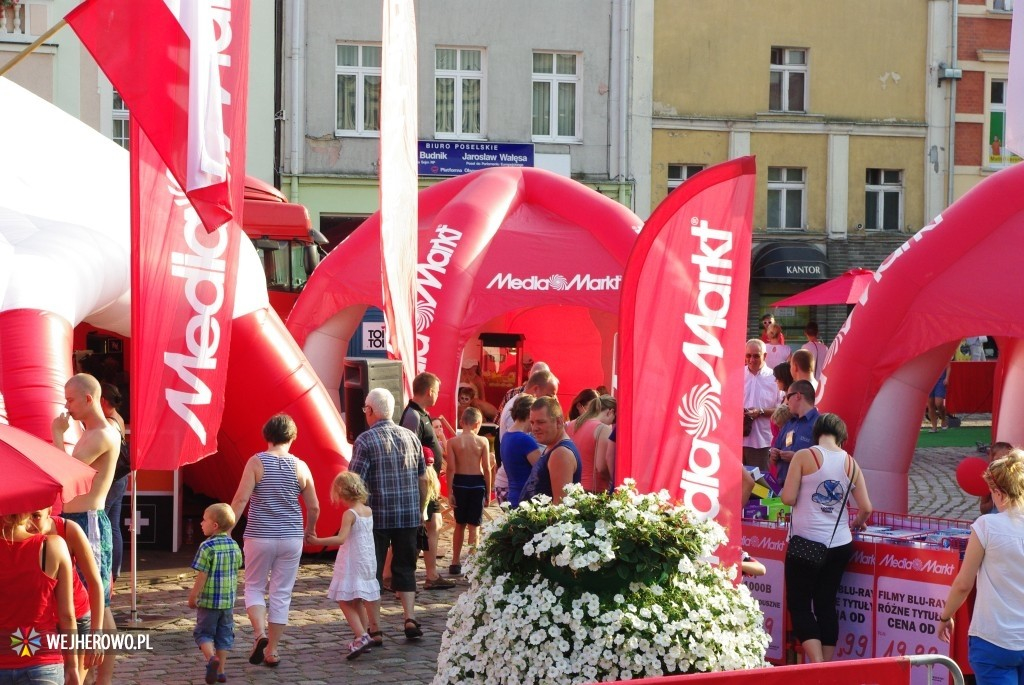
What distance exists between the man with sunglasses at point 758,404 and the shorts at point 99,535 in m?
6.14

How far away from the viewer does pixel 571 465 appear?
7.74 metres

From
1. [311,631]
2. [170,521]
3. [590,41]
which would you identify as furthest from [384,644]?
[590,41]

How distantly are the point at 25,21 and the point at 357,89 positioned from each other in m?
5.84

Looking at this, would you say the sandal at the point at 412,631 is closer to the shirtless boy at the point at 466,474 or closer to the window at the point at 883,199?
the shirtless boy at the point at 466,474

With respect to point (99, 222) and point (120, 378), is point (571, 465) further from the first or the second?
point (120, 378)

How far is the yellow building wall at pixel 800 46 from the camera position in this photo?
88.3 ft

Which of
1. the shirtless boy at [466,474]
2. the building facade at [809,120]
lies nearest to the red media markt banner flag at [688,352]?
the shirtless boy at [466,474]

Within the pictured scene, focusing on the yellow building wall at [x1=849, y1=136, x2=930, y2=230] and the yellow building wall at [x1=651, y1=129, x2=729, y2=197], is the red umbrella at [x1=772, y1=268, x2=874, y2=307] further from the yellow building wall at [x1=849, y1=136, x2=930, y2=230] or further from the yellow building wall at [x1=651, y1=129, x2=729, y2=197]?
the yellow building wall at [x1=849, y1=136, x2=930, y2=230]

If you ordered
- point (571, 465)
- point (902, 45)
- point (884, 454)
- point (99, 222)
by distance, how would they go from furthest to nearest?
1. point (902, 45)
2. point (884, 454)
3. point (99, 222)
4. point (571, 465)

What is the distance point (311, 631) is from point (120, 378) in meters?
5.64

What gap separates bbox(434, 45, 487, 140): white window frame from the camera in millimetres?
25844

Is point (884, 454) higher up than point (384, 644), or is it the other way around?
point (884, 454)

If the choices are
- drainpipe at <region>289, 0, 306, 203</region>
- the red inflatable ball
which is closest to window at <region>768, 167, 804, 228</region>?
drainpipe at <region>289, 0, 306, 203</region>

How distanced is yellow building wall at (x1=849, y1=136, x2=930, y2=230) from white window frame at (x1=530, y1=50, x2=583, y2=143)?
19.0ft
